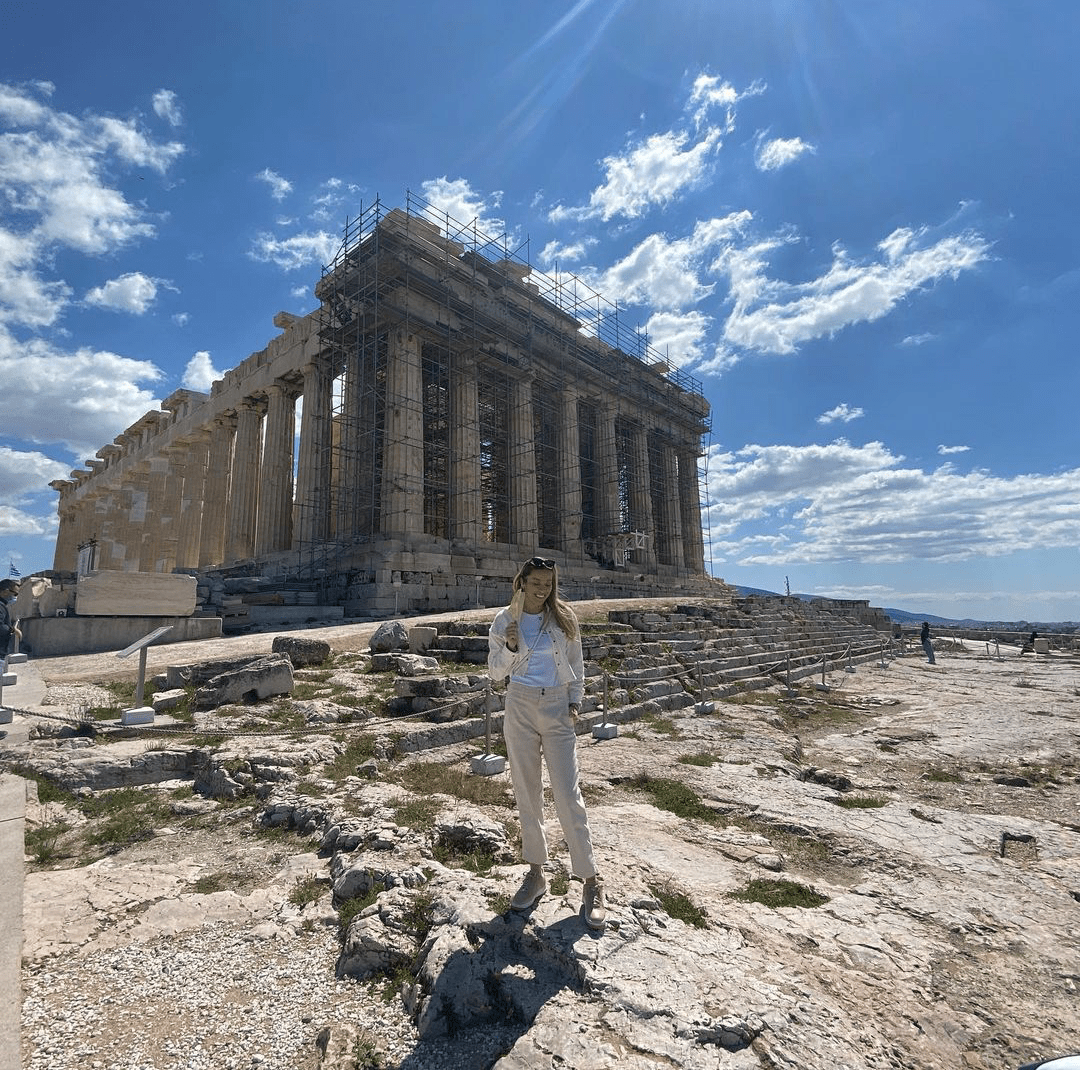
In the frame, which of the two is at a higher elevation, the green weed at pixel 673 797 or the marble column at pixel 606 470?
the marble column at pixel 606 470

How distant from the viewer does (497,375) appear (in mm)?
30734

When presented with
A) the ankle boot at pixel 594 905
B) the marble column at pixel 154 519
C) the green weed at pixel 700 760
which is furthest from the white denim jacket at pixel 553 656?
the marble column at pixel 154 519

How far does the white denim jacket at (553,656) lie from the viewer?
3.39 meters

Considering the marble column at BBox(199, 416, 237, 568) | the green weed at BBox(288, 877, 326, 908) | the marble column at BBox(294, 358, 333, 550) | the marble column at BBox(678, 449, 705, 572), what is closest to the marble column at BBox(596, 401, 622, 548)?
the marble column at BBox(678, 449, 705, 572)

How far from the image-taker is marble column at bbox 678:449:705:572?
43.3m

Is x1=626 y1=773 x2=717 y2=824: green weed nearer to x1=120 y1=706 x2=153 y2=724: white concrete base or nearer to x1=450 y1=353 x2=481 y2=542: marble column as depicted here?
x1=120 y1=706 x2=153 y2=724: white concrete base

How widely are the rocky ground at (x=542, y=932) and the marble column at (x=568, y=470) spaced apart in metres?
26.5

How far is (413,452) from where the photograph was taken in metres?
24.3

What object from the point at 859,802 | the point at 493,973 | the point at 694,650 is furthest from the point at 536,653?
the point at 694,650

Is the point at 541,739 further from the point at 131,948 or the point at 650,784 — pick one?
the point at 650,784

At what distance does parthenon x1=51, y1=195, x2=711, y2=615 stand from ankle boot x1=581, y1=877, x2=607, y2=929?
1710 centimetres

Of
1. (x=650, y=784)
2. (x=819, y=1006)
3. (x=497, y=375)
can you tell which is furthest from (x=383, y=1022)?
(x=497, y=375)

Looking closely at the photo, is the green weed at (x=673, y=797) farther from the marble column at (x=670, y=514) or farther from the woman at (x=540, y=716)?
the marble column at (x=670, y=514)

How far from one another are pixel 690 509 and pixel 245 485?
30.2 meters
